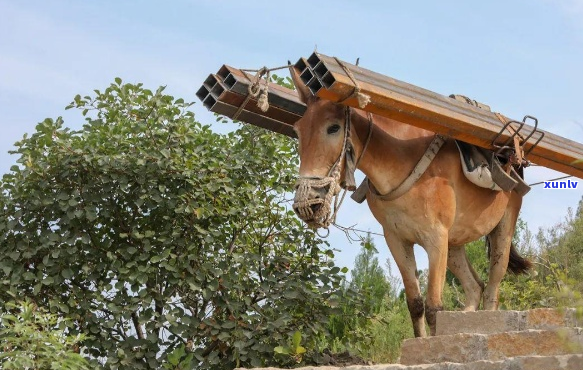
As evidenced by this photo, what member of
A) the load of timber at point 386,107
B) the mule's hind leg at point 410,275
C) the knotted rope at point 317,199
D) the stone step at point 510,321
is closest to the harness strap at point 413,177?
the load of timber at point 386,107

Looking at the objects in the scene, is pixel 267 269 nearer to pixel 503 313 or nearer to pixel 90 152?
pixel 90 152

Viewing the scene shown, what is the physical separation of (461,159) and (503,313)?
5.15 ft

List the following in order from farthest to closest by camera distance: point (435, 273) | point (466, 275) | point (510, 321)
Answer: point (466, 275)
point (435, 273)
point (510, 321)

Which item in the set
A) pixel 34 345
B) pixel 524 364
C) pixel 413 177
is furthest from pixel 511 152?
pixel 34 345

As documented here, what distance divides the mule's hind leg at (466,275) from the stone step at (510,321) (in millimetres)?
2005

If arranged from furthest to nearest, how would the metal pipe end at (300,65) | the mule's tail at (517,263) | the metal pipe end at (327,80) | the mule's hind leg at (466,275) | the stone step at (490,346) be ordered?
the mule's tail at (517,263), the mule's hind leg at (466,275), the metal pipe end at (300,65), the metal pipe end at (327,80), the stone step at (490,346)

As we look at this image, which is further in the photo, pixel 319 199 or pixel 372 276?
pixel 372 276

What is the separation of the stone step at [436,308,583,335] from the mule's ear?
193 cm

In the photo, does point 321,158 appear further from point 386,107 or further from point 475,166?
point 475,166

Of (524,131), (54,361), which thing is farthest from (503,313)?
(54,361)

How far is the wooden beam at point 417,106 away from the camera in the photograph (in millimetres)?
6117

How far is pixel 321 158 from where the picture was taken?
20.8 feet

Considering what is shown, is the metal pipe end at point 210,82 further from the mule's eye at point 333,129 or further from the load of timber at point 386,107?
the mule's eye at point 333,129

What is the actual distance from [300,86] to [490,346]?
2.32m
